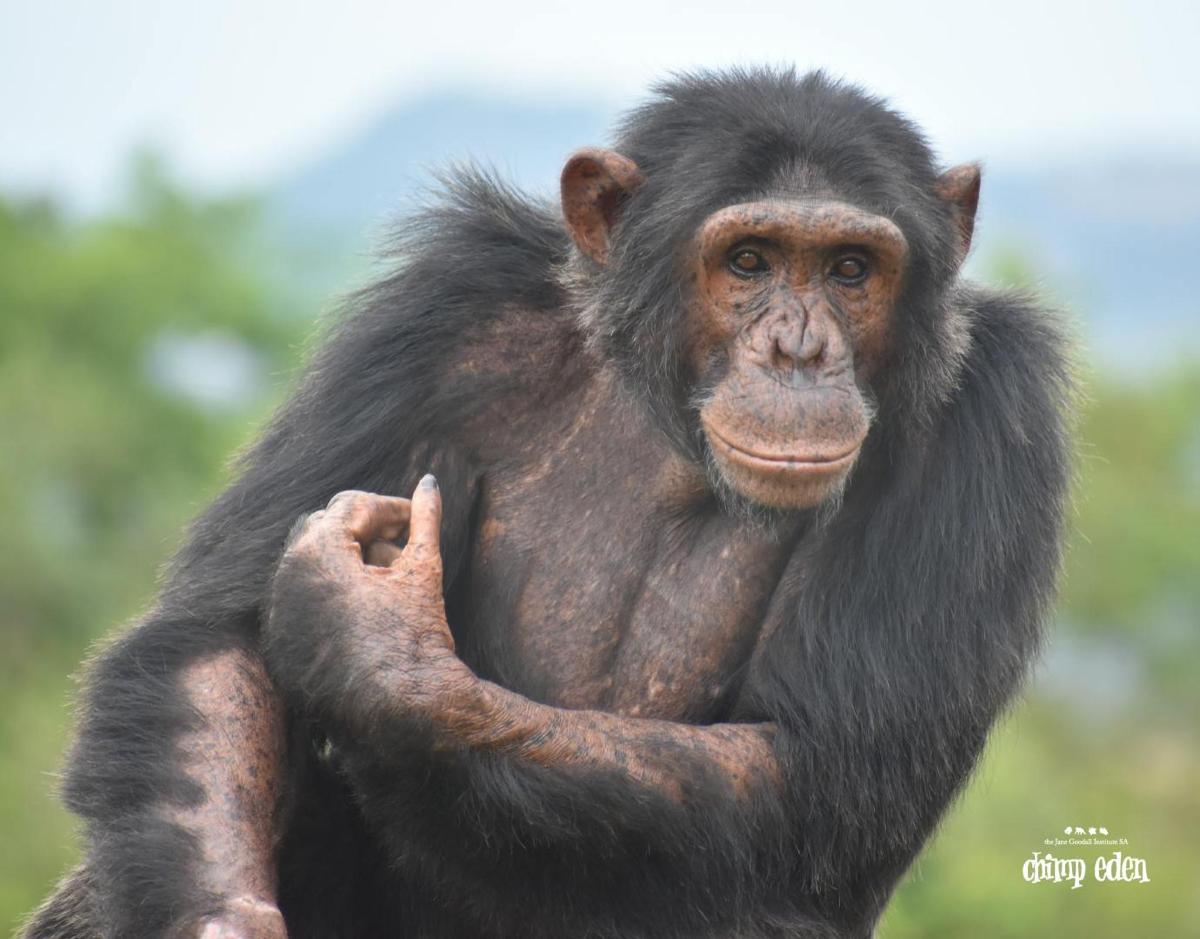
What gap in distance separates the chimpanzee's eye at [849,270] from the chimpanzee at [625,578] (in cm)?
1

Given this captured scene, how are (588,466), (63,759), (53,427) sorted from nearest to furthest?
→ (63,759), (588,466), (53,427)

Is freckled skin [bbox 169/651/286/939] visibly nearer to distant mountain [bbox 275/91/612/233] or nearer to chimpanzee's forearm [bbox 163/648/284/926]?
chimpanzee's forearm [bbox 163/648/284/926]

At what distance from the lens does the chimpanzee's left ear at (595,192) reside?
16.2 feet

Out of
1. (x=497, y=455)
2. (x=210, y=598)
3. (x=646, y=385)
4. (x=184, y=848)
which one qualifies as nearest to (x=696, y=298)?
(x=646, y=385)

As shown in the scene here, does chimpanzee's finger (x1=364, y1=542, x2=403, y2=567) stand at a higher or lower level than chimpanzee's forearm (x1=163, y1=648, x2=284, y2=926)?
higher

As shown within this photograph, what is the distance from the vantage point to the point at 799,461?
175 inches

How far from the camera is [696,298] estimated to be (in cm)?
484

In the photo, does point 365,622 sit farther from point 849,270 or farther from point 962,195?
point 962,195

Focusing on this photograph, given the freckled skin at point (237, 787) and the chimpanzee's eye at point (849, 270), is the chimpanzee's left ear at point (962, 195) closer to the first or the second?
the chimpanzee's eye at point (849, 270)

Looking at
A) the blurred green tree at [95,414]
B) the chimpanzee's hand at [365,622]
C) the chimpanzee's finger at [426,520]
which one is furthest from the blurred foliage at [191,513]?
the chimpanzee's hand at [365,622]

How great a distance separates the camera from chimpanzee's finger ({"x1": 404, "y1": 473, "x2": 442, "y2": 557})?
4.48 meters

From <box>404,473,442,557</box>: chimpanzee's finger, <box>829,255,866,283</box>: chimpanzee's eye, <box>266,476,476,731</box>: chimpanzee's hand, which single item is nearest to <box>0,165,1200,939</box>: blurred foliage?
<box>829,255,866,283</box>: chimpanzee's eye

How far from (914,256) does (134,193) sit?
33.6 meters

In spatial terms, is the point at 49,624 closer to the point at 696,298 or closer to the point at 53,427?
the point at 53,427
